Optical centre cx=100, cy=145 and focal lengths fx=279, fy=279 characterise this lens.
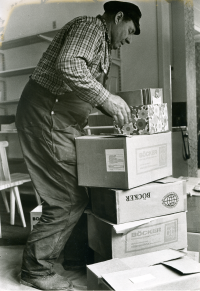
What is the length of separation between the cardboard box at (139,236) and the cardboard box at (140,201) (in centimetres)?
3

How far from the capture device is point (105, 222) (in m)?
1.25

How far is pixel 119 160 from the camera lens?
1.15 meters

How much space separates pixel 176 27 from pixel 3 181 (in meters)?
1.95

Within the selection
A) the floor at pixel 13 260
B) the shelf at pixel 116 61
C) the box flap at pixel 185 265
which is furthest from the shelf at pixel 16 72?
the box flap at pixel 185 265

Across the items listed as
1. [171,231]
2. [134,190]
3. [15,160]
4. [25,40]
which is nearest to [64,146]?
[134,190]

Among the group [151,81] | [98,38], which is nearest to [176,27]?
[151,81]

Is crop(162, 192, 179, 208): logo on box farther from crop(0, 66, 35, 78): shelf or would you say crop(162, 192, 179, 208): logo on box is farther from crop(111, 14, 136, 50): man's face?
crop(0, 66, 35, 78): shelf

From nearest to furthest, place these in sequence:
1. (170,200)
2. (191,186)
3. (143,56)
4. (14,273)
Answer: (170,200) → (14,273) → (191,186) → (143,56)

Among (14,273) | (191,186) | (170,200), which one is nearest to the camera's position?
(170,200)

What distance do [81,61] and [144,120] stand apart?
14.5 inches

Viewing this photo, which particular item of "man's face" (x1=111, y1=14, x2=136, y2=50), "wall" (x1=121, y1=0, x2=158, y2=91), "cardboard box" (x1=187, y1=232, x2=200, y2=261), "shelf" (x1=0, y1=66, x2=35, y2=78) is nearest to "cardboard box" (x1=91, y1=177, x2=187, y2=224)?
"cardboard box" (x1=187, y1=232, x2=200, y2=261)

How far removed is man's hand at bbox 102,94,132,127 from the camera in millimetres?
1170

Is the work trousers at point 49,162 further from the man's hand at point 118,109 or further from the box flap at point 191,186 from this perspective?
the box flap at point 191,186

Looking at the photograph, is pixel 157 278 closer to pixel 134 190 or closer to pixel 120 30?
A: pixel 134 190
